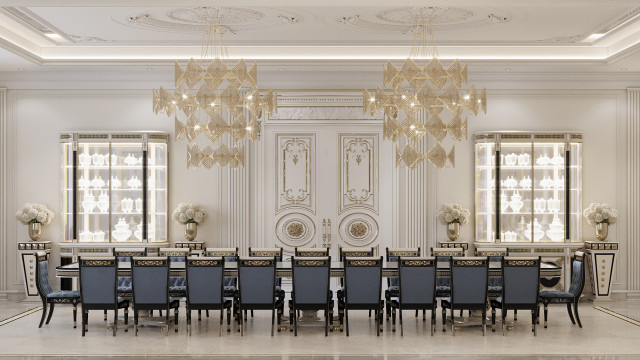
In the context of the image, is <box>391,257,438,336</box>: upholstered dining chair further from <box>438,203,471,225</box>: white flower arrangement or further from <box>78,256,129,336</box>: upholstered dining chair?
<box>78,256,129,336</box>: upholstered dining chair

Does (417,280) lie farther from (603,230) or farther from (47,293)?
(47,293)

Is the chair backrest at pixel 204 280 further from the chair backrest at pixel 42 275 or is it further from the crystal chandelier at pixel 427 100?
the crystal chandelier at pixel 427 100

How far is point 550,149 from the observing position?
9.77 m

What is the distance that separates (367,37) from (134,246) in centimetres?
443

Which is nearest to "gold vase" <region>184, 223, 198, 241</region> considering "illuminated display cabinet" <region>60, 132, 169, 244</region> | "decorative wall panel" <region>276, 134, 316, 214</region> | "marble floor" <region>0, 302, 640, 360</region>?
"illuminated display cabinet" <region>60, 132, 169, 244</region>

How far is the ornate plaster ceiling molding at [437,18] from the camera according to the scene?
730 centimetres

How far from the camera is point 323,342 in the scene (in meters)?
6.74

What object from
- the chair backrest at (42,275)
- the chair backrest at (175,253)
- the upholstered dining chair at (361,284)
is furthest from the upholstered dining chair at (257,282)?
the chair backrest at (42,275)

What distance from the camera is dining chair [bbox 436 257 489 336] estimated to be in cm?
699

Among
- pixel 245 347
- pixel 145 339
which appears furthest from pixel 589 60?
pixel 145 339

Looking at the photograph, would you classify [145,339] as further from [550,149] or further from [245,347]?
[550,149]

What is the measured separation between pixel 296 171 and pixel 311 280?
10.9 ft

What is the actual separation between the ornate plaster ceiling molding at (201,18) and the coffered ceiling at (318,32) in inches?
0.5

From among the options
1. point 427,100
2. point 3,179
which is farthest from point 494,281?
point 3,179
